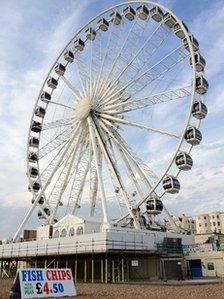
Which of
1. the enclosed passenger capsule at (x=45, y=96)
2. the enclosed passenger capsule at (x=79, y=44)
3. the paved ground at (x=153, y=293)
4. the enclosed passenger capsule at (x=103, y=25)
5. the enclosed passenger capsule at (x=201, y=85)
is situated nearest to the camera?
the paved ground at (x=153, y=293)

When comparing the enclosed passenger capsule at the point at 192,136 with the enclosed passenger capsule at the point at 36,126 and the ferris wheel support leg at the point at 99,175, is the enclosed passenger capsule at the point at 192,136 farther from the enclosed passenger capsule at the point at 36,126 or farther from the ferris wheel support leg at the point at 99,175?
the enclosed passenger capsule at the point at 36,126

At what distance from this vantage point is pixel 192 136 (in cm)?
3844

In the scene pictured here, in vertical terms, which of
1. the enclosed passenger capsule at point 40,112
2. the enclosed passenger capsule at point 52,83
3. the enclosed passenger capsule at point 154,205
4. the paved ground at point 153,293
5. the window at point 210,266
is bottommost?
the paved ground at point 153,293

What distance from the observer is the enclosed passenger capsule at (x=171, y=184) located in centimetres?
3897

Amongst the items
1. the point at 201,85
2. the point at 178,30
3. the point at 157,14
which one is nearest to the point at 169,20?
the point at 178,30

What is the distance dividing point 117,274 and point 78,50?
101 ft

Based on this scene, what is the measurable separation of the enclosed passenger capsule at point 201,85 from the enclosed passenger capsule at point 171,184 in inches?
354

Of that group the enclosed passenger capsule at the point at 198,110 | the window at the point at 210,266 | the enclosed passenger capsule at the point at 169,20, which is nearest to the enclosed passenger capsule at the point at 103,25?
the enclosed passenger capsule at the point at 169,20

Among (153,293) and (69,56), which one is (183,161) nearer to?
(153,293)

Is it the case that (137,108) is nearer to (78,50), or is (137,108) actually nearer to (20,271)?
(78,50)

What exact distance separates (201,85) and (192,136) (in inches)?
210

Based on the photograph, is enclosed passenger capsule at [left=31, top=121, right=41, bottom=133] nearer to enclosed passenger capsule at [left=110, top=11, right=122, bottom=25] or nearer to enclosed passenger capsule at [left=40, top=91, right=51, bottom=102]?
enclosed passenger capsule at [left=40, top=91, right=51, bottom=102]

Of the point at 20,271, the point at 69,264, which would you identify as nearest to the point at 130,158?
the point at 69,264

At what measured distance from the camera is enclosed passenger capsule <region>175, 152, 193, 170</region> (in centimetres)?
3841
